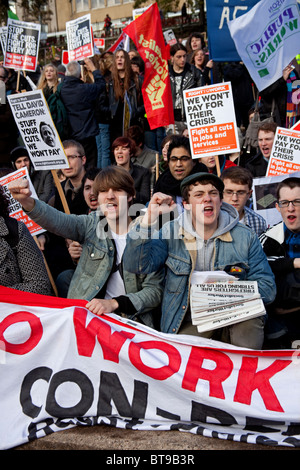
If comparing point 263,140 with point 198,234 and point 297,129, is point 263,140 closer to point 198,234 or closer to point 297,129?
point 297,129

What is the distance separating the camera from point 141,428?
128 inches

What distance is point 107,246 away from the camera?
13.5ft

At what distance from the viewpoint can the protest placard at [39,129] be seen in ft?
17.3

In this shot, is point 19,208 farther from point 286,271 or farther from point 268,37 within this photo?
point 268,37

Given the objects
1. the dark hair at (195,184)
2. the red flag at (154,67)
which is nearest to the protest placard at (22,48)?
the red flag at (154,67)

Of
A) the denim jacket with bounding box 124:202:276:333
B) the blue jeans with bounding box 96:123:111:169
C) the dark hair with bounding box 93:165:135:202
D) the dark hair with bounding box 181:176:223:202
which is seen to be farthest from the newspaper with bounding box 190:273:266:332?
the blue jeans with bounding box 96:123:111:169

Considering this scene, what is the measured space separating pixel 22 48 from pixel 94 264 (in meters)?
6.90

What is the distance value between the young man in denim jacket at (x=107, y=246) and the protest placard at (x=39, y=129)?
4.13 feet

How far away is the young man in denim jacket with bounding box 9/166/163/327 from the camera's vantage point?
3951 millimetres

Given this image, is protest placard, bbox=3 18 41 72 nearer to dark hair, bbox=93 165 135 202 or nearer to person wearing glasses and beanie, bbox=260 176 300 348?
dark hair, bbox=93 165 135 202

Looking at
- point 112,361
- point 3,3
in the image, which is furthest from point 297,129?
point 3,3

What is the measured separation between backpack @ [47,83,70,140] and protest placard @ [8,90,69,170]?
3.44 meters

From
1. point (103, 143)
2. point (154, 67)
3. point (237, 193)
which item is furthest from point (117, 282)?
point (103, 143)
